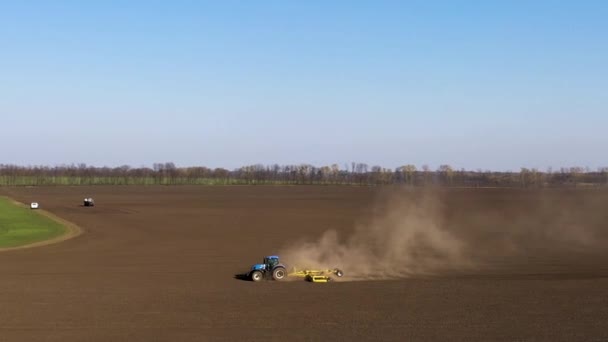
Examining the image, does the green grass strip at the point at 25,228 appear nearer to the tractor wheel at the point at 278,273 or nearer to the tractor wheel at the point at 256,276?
the tractor wheel at the point at 256,276

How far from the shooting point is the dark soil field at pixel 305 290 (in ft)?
75.5

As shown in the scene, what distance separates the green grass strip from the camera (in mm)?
55809

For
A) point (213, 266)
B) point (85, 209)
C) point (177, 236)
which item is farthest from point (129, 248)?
point (85, 209)

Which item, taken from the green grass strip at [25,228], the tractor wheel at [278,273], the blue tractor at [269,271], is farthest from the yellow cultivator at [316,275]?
the green grass strip at [25,228]

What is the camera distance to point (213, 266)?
40219 mm

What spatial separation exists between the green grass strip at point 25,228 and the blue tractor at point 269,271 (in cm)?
2583

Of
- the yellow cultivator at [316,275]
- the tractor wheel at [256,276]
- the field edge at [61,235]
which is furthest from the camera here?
the field edge at [61,235]

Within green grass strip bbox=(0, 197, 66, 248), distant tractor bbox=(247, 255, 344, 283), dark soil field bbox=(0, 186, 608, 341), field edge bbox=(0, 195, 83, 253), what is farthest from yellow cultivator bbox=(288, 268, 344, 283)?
green grass strip bbox=(0, 197, 66, 248)

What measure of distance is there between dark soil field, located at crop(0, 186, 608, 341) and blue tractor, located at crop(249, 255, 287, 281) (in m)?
0.61

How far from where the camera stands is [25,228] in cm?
6650

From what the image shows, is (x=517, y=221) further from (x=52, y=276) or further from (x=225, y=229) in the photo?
(x=52, y=276)

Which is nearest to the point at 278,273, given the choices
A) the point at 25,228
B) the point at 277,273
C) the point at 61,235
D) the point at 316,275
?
the point at 277,273

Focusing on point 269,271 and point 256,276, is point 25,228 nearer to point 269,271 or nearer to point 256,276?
point 256,276

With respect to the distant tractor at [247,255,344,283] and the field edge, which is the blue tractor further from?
the field edge
